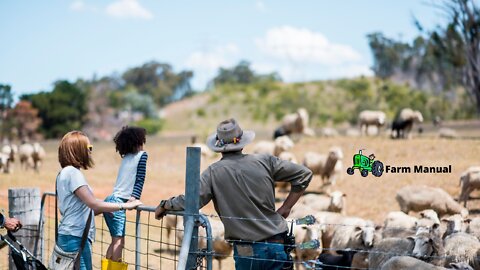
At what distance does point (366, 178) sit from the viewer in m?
20.2

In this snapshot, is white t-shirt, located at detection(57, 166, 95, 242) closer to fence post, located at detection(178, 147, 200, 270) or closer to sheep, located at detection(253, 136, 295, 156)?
fence post, located at detection(178, 147, 200, 270)

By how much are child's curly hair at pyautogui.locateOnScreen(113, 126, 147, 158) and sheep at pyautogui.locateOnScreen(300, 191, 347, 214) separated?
30.9ft

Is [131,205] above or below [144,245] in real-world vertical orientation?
above

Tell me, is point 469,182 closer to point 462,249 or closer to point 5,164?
point 462,249

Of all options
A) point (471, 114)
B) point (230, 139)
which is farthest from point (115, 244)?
point (471, 114)

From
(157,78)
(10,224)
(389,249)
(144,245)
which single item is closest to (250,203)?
(10,224)

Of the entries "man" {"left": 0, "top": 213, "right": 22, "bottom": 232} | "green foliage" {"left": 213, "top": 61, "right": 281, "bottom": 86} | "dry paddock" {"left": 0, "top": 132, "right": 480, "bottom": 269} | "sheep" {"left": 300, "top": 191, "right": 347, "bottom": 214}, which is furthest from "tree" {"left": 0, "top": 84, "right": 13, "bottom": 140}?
"green foliage" {"left": 213, "top": 61, "right": 281, "bottom": 86}

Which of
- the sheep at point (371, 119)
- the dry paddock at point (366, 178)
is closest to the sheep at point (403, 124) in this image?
the dry paddock at point (366, 178)

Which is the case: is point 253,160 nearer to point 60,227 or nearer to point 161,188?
point 60,227

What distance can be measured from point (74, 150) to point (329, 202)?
10.8 metres

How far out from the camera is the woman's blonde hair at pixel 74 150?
17.9 feet

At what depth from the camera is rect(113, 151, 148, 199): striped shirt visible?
19.6 ft

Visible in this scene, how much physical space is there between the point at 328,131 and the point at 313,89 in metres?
43.1

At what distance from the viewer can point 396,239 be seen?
32.0 ft
